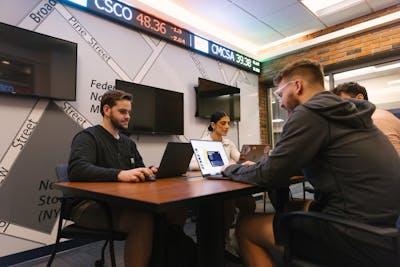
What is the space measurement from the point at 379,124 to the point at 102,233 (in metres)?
1.84

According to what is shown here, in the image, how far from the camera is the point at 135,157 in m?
2.03

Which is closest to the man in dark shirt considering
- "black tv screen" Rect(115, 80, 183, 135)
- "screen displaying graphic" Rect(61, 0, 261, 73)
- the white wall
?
the white wall

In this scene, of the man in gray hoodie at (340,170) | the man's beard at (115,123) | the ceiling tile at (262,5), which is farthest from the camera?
the ceiling tile at (262,5)

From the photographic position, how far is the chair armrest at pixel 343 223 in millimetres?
802

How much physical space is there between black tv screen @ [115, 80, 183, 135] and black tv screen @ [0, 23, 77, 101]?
539 mm

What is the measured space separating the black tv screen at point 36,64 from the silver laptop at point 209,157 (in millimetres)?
1518

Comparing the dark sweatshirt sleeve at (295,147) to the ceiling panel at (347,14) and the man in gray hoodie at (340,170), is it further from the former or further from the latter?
the ceiling panel at (347,14)

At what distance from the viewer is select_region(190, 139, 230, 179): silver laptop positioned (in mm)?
1645

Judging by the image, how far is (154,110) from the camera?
3330mm

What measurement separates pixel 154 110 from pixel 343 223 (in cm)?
272

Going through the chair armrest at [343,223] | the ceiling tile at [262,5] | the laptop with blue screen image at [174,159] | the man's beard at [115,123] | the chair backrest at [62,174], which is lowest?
the chair armrest at [343,223]

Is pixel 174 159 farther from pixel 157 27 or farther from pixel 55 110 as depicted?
pixel 157 27

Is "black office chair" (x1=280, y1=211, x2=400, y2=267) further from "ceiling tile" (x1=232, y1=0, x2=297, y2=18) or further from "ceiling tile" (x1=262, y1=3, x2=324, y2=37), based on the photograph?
"ceiling tile" (x1=262, y1=3, x2=324, y2=37)

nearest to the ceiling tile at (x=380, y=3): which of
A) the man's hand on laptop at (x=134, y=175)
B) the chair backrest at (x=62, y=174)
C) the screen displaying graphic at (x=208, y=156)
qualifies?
the screen displaying graphic at (x=208, y=156)
